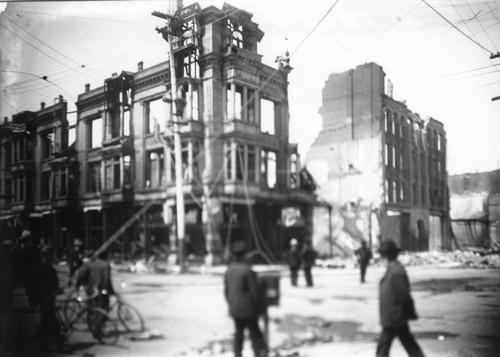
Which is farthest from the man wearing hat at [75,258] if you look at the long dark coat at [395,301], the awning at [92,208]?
the long dark coat at [395,301]

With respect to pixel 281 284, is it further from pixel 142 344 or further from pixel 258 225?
pixel 142 344

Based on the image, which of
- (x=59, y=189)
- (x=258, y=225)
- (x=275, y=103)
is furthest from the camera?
(x=59, y=189)

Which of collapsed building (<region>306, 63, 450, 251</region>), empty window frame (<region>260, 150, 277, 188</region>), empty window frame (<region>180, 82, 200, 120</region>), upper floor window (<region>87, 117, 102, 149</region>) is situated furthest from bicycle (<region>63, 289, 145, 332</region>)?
collapsed building (<region>306, 63, 450, 251</region>)

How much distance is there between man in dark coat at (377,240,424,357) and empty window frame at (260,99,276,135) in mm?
1651

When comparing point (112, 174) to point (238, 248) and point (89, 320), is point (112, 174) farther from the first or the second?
point (238, 248)

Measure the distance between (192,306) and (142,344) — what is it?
1.85ft

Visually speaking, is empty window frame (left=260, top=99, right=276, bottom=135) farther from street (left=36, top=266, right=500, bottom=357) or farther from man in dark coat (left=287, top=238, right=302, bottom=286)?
street (left=36, top=266, right=500, bottom=357)

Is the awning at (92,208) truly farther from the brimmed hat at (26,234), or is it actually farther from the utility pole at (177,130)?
the utility pole at (177,130)

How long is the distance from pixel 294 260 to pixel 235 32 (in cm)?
215

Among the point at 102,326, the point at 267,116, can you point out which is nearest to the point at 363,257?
the point at 267,116

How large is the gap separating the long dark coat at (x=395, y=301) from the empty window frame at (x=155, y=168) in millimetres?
2201

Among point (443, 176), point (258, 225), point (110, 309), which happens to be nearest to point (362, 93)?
point (443, 176)

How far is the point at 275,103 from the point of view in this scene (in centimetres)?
396

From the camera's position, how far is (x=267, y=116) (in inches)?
153
